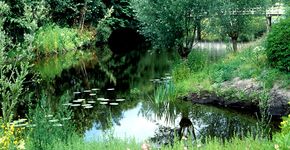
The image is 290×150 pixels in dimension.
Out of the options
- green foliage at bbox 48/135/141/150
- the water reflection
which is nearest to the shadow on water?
the water reflection

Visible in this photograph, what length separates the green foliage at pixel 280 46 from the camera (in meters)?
13.9

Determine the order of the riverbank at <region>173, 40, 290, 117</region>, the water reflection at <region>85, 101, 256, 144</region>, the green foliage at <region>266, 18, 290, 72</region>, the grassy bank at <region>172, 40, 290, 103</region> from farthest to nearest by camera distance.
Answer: the grassy bank at <region>172, 40, 290, 103</region>, the green foliage at <region>266, 18, 290, 72</region>, the riverbank at <region>173, 40, 290, 117</region>, the water reflection at <region>85, 101, 256, 144</region>

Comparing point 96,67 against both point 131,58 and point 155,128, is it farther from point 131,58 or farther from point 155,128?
point 155,128

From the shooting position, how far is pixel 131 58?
95.6ft

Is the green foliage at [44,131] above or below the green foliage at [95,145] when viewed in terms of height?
above

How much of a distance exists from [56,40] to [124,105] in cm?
1383

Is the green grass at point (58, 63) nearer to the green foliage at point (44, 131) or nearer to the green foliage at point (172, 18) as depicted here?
the green foliage at point (172, 18)

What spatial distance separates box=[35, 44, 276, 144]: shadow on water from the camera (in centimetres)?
1245

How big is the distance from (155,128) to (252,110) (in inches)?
130

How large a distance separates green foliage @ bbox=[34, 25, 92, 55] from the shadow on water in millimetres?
1319

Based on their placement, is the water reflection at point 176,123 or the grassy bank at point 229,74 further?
the grassy bank at point 229,74

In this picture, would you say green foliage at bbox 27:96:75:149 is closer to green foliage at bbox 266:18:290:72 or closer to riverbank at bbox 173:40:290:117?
riverbank at bbox 173:40:290:117

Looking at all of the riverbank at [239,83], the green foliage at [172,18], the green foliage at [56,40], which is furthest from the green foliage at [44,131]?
the green foliage at [56,40]

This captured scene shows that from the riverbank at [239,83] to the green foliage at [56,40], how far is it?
11424mm
